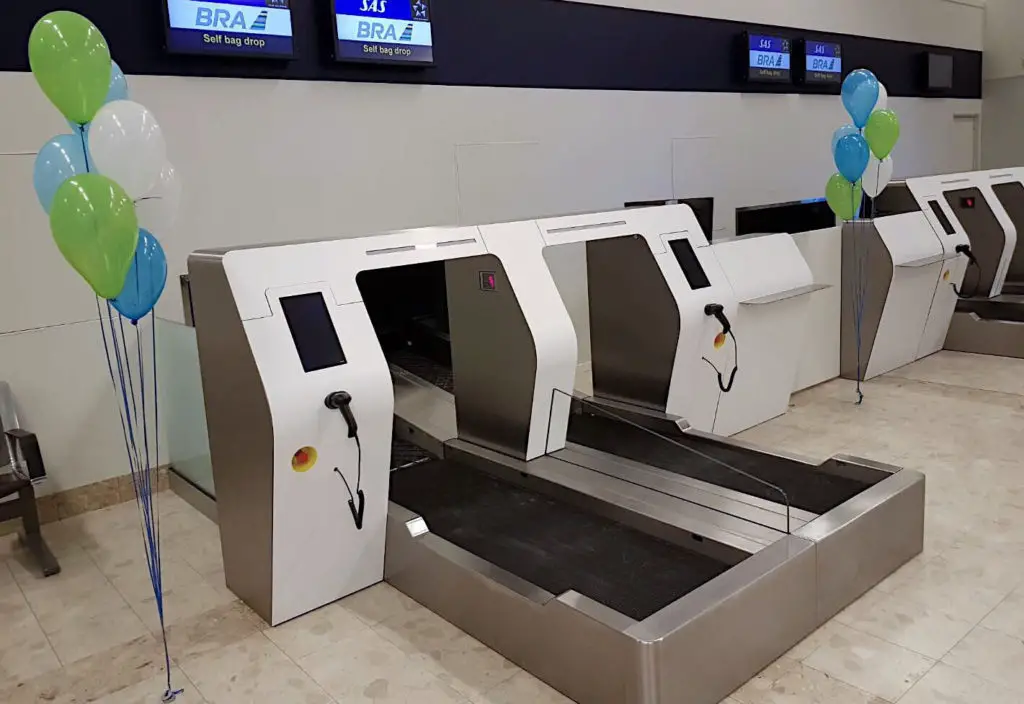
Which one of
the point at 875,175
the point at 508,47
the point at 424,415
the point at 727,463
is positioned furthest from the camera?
the point at 508,47

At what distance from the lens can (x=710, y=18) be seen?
7.25m

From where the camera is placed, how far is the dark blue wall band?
13.9ft

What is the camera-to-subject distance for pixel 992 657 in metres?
2.51

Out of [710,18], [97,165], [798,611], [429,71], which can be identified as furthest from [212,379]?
[710,18]

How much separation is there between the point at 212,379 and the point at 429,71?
3.14 metres

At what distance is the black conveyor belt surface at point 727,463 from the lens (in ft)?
10.5

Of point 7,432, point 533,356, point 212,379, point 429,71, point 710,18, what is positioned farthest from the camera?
point 710,18

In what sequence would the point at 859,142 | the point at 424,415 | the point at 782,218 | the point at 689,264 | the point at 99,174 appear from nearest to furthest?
the point at 99,174 < the point at 689,264 < the point at 424,415 < the point at 859,142 < the point at 782,218

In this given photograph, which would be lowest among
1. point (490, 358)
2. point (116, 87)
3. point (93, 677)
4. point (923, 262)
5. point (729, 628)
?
point (93, 677)

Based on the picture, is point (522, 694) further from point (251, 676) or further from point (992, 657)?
point (992, 657)

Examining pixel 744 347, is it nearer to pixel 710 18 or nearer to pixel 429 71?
pixel 429 71

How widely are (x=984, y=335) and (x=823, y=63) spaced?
3.45 m

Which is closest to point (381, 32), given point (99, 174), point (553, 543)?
point (99, 174)

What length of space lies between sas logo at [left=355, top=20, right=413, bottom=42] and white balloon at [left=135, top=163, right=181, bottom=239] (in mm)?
2427
